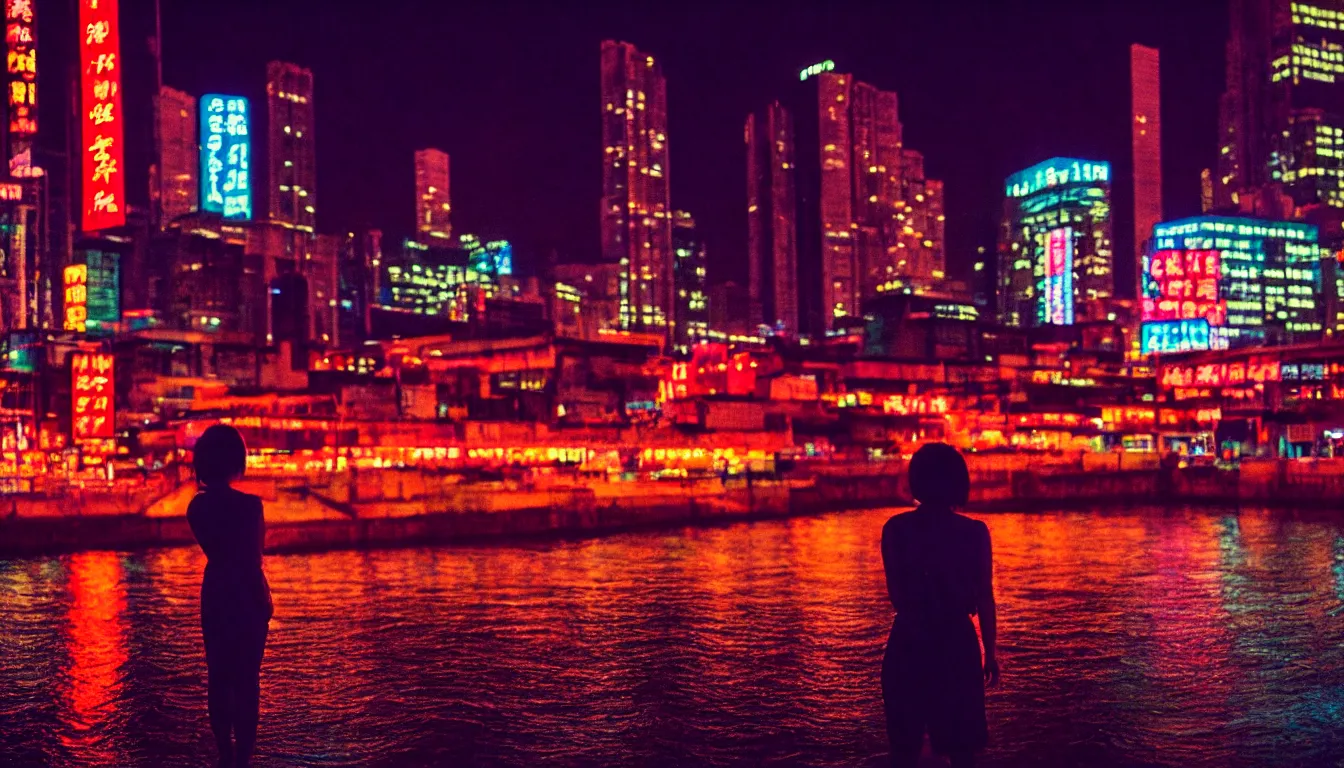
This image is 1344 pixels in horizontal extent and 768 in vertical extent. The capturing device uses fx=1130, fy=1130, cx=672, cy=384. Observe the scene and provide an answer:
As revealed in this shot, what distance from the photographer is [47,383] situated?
86.2 meters

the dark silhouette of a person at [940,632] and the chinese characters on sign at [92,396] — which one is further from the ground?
the chinese characters on sign at [92,396]

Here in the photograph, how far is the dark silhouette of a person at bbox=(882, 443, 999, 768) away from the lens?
5.53 m

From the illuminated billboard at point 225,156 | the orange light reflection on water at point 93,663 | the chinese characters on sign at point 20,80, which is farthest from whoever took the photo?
the illuminated billboard at point 225,156

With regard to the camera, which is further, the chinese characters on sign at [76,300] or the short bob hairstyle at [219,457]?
the chinese characters on sign at [76,300]

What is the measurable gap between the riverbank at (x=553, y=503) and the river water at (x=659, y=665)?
1033 centimetres

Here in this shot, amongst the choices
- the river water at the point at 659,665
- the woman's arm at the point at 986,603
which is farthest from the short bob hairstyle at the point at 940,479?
the river water at the point at 659,665

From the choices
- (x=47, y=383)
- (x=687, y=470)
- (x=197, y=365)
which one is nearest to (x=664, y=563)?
(x=687, y=470)

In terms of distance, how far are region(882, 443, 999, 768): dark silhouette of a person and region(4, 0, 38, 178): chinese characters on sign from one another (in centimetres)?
9790

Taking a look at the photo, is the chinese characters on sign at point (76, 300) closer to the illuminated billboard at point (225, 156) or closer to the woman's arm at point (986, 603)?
the illuminated billboard at point (225, 156)

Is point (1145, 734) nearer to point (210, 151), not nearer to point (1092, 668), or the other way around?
point (1092, 668)

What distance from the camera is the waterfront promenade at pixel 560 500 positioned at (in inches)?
1501

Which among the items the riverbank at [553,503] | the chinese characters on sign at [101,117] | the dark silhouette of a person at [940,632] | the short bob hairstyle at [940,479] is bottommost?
the riverbank at [553,503]

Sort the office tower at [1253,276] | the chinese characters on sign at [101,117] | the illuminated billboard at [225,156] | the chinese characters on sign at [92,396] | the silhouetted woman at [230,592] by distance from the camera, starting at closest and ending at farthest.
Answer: the silhouetted woman at [230,592], the chinese characters on sign at [101,117], the chinese characters on sign at [92,396], the illuminated billboard at [225,156], the office tower at [1253,276]

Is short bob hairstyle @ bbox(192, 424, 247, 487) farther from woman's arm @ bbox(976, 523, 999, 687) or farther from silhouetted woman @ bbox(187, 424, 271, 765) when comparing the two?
woman's arm @ bbox(976, 523, 999, 687)
